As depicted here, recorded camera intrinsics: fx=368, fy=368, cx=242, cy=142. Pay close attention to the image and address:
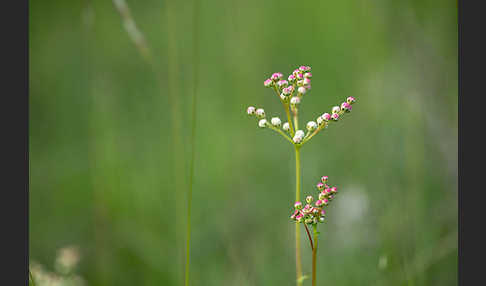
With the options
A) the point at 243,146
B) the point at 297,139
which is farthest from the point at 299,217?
the point at 243,146

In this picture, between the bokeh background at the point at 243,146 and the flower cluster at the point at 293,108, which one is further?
the bokeh background at the point at 243,146

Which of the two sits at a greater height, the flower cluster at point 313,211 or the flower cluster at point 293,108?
the flower cluster at point 293,108

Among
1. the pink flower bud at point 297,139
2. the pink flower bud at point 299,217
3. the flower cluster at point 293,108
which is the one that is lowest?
the pink flower bud at point 299,217

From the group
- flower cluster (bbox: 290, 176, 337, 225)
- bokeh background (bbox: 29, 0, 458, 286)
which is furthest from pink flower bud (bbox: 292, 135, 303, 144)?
bokeh background (bbox: 29, 0, 458, 286)

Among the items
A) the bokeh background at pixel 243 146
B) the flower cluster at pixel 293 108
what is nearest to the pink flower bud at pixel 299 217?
the flower cluster at pixel 293 108

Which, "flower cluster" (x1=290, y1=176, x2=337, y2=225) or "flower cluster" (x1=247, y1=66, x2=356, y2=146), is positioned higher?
"flower cluster" (x1=247, y1=66, x2=356, y2=146)

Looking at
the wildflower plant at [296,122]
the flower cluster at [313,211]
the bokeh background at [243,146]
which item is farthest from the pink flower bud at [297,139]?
the bokeh background at [243,146]

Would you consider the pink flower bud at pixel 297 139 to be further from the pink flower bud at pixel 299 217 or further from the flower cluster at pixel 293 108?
the pink flower bud at pixel 299 217

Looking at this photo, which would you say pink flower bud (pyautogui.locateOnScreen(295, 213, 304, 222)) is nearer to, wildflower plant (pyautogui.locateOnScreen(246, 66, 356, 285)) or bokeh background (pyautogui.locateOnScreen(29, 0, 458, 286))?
wildflower plant (pyautogui.locateOnScreen(246, 66, 356, 285))

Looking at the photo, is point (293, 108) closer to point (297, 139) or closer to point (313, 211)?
point (297, 139)
